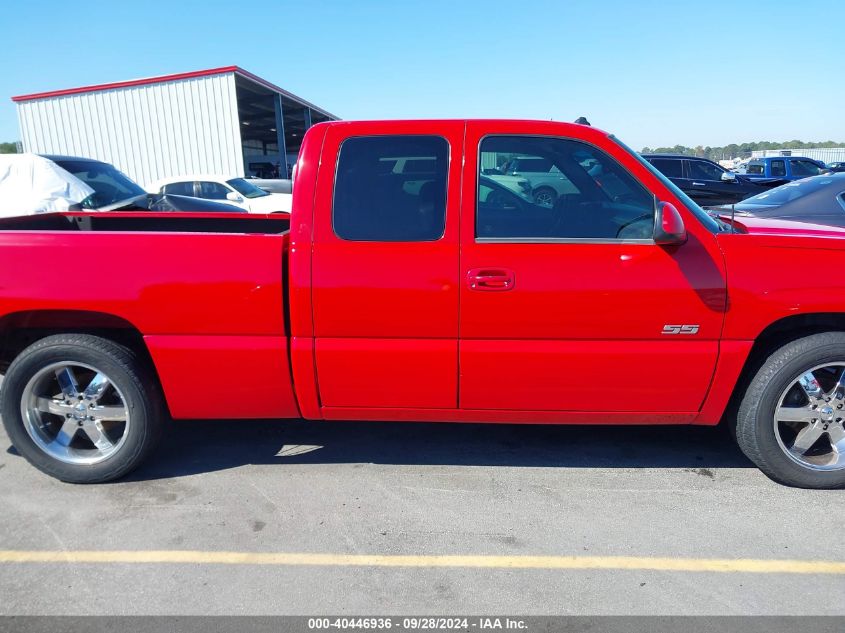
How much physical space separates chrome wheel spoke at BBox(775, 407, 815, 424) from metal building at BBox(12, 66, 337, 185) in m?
22.3

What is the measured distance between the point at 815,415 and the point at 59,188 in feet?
31.4

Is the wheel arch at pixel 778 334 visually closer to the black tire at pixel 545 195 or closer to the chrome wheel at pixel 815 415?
the chrome wheel at pixel 815 415

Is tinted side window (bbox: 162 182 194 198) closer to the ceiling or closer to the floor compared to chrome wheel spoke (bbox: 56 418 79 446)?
closer to the ceiling

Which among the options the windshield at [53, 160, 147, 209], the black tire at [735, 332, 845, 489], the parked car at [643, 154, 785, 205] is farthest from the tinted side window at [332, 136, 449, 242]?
the parked car at [643, 154, 785, 205]

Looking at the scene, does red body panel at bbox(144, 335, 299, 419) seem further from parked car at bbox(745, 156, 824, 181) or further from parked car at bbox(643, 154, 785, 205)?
parked car at bbox(745, 156, 824, 181)

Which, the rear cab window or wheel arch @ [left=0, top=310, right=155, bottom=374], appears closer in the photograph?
wheel arch @ [left=0, top=310, right=155, bottom=374]

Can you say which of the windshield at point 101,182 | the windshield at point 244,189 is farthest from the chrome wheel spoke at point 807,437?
the windshield at point 244,189

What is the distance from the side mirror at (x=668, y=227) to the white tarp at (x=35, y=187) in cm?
855

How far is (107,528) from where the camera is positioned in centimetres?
302

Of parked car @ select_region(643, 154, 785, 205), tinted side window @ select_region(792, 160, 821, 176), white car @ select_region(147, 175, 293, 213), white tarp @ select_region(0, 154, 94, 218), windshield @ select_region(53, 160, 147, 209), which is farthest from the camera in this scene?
tinted side window @ select_region(792, 160, 821, 176)

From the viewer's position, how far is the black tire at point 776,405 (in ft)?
10.0

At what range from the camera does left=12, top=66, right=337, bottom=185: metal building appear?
882 inches

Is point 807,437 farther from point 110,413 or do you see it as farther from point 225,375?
point 110,413
